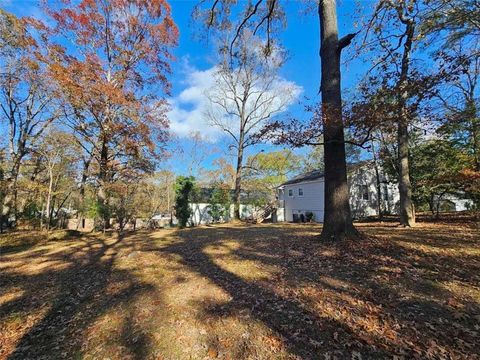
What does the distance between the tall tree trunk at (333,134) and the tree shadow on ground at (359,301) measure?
772 mm

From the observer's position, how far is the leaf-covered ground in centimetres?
279

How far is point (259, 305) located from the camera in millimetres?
3662

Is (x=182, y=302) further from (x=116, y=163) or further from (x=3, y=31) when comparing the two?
(x=3, y=31)

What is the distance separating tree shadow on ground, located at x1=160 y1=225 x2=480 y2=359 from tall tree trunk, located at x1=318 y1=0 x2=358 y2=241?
0.77 meters

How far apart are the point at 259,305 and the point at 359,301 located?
1474 mm

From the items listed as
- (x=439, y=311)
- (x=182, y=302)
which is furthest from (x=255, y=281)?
(x=439, y=311)

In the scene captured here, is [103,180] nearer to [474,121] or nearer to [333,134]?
[333,134]

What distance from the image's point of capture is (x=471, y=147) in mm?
12148

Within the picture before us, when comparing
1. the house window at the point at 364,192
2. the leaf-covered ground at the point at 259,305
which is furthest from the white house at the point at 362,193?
the leaf-covered ground at the point at 259,305

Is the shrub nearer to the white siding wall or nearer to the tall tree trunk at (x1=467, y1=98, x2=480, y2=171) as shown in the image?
the white siding wall

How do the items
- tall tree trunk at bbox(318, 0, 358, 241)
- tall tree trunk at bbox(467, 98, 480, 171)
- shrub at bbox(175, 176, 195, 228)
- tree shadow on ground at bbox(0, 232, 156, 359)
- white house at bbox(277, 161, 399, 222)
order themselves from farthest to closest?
1. white house at bbox(277, 161, 399, 222)
2. shrub at bbox(175, 176, 195, 228)
3. tall tree trunk at bbox(467, 98, 480, 171)
4. tall tree trunk at bbox(318, 0, 358, 241)
5. tree shadow on ground at bbox(0, 232, 156, 359)

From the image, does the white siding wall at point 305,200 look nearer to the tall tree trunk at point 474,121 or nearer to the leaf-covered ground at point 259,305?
the tall tree trunk at point 474,121

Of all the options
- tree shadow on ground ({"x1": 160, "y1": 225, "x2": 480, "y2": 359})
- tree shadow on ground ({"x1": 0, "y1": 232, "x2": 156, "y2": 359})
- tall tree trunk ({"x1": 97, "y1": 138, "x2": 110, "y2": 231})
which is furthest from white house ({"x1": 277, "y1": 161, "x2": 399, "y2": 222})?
→ tree shadow on ground ({"x1": 0, "y1": 232, "x2": 156, "y2": 359})

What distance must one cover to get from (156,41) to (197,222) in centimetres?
1475
